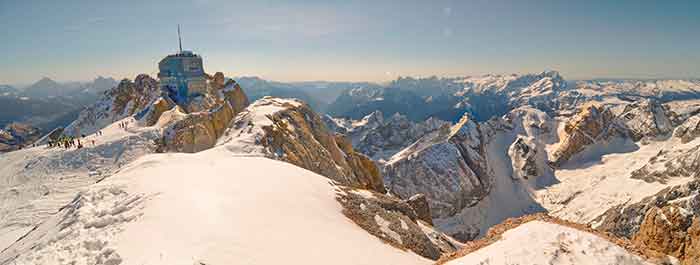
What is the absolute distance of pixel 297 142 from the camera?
125ft

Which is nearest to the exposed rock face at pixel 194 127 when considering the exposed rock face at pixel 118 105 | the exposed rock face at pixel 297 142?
the exposed rock face at pixel 297 142

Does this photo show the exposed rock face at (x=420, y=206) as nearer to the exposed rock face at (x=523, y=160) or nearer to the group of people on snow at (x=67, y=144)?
the group of people on snow at (x=67, y=144)

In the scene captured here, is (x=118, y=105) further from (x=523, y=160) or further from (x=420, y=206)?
(x=523, y=160)

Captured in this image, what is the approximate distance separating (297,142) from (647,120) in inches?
7624

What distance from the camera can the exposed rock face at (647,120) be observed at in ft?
503

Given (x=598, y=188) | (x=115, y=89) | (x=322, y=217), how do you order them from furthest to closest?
(x=598, y=188), (x=115, y=89), (x=322, y=217)

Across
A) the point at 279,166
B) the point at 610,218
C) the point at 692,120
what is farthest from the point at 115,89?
the point at 692,120

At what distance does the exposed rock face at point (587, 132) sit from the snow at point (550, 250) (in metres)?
181

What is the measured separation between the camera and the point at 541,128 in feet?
648

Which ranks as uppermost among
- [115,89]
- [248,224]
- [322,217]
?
[115,89]

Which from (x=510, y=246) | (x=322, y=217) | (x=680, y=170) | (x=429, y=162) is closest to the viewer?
(x=510, y=246)

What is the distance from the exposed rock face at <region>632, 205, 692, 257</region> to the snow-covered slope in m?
9.54

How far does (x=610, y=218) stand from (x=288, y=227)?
10411 cm

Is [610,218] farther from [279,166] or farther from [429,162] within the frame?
[279,166]
